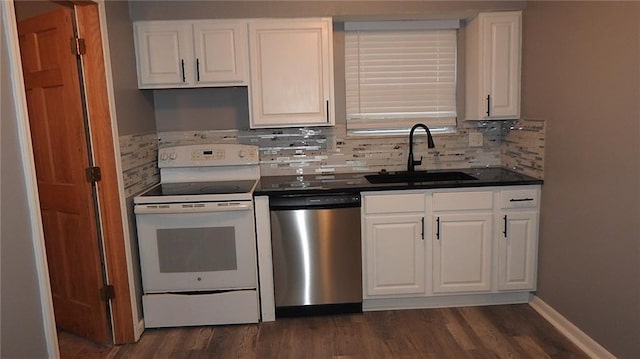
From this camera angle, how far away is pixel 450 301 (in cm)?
306

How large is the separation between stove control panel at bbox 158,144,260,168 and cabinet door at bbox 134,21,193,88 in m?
0.50

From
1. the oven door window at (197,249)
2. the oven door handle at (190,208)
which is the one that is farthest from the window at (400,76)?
the oven door window at (197,249)

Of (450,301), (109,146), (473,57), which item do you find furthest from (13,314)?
(473,57)

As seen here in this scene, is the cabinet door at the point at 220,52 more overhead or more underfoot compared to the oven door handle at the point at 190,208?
more overhead

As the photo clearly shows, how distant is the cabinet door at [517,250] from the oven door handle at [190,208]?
1.72m

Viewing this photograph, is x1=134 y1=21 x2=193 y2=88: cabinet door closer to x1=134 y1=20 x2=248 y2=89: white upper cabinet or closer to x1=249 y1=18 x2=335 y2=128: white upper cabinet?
x1=134 y1=20 x2=248 y2=89: white upper cabinet

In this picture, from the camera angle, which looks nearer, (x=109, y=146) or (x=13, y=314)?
(x=13, y=314)

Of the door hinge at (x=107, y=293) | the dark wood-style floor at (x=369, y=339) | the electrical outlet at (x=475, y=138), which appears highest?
the electrical outlet at (x=475, y=138)

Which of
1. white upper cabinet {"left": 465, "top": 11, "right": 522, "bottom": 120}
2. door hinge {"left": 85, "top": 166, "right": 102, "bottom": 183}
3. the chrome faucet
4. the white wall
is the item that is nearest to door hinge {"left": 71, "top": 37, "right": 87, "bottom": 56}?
door hinge {"left": 85, "top": 166, "right": 102, "bottom": 183}

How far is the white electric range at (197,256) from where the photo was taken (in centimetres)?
274

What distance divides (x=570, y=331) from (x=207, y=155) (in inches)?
104

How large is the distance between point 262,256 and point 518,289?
5.74 ft

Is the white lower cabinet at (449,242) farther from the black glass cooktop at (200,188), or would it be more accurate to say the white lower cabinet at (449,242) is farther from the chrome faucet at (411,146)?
the black glass cooktop at (200,188)

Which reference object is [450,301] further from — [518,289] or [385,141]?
[385,141]
